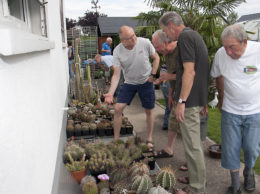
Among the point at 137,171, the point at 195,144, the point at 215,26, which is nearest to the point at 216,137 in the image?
the point at 195,144

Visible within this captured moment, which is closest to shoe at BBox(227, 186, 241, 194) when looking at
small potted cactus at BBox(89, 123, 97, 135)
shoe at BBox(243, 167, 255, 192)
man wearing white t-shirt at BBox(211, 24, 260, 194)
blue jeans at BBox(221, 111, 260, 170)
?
man wearing white t-shirt at BBox(211, 24, 260, 194)

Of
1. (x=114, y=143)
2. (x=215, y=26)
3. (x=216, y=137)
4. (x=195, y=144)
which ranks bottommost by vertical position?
(x=216, y=137)

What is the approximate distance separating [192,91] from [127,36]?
144 centimetres

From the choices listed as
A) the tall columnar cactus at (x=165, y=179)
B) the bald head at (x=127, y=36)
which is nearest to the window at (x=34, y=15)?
the bald head at (x=127, y=36)

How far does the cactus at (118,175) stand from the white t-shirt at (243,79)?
53.4 inches

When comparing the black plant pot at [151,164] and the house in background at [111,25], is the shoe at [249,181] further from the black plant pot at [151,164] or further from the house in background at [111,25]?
the house in background at [111,25]

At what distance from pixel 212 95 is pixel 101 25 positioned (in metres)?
14.9

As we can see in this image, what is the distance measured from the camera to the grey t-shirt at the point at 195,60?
7.78 ft

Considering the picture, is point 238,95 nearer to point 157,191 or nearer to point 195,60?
point 195,60

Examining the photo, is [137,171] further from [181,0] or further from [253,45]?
[181,0]

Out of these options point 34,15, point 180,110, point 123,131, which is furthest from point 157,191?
point 123,131

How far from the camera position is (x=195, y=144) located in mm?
2545

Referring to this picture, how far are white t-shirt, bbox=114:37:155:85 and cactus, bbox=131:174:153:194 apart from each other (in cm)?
177

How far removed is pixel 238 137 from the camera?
2.58 m
